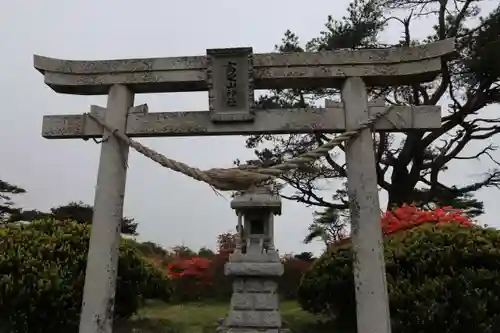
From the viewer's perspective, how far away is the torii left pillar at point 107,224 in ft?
15.8

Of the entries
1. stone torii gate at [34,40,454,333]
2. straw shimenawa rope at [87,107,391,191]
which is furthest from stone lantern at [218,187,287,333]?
stone torii gate at [34,40,454,333]

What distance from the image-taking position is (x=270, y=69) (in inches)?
201

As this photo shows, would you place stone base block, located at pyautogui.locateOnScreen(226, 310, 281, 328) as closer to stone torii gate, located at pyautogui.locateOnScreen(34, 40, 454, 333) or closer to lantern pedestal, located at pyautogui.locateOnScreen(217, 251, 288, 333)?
lantern pedestal, located at pyautogui.locateOnScreen(217, 251, 288, 333)

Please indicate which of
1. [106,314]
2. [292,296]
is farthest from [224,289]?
[106,314]

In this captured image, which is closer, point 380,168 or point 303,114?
point 303,114

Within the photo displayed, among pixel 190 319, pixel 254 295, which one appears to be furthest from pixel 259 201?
pixel 190 319

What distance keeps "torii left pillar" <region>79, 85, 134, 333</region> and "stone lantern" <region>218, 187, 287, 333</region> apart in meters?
1.67

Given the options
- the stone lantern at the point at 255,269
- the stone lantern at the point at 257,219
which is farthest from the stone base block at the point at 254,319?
A: the stone lantern at the point at 257,219

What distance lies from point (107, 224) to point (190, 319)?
5.18 m

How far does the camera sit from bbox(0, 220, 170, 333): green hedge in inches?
244

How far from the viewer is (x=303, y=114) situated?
199 inches

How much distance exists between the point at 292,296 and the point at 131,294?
19.7ft

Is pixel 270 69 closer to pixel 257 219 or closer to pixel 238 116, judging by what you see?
pixel 238 116

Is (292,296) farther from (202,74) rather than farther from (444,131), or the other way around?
(202,74)
